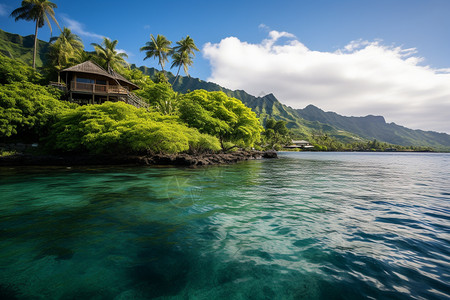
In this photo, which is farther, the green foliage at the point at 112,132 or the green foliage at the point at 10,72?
the green foliage at the point at 10,72

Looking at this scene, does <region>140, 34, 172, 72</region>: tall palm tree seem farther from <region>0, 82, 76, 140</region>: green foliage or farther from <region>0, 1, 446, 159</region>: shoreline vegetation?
<region>0, 82, 76, 140</region>: green foliage

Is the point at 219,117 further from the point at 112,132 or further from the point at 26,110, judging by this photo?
the point at 26,110

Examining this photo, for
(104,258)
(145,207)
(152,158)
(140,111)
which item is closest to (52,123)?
(140,111)

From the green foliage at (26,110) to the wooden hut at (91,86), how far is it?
4.11 m

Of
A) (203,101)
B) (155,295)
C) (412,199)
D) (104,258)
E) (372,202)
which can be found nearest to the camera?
(155,295)

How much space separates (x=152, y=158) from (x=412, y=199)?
63.5 feet

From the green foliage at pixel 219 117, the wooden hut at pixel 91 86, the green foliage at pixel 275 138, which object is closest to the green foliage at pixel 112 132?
the green foliage at pixel 219 117

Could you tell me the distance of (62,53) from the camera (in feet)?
112

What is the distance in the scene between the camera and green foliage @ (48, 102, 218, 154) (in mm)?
17953

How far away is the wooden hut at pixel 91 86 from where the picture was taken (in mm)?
26359

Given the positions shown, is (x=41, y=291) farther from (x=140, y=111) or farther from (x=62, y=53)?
(x=62, y=53)

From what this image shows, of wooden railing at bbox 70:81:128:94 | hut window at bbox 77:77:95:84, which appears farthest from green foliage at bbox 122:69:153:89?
wooden railing at bbox 70:81:128:94

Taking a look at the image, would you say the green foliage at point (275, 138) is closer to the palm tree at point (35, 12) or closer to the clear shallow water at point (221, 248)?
the palm tree at point (35, 12)

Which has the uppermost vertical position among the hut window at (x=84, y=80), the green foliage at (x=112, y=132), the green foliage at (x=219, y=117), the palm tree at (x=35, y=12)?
the palm tree at (x=35, y=12)
